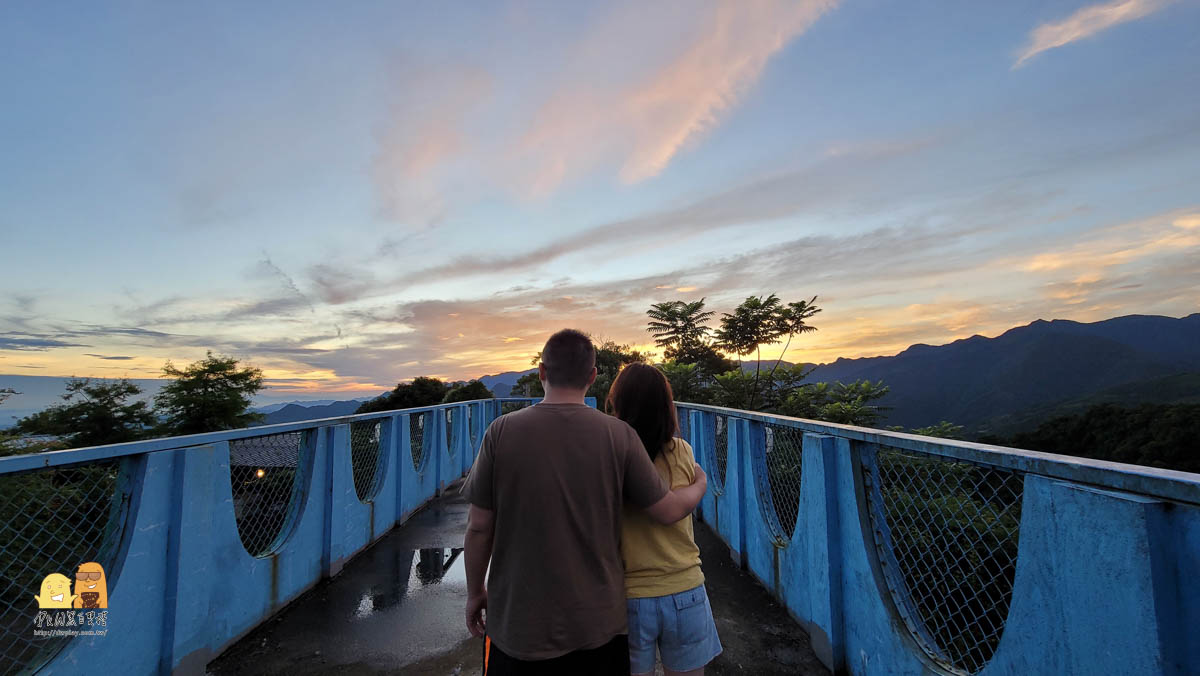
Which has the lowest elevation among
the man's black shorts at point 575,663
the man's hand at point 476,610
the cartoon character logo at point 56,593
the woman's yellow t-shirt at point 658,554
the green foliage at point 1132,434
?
the green foliage at point 1132,434

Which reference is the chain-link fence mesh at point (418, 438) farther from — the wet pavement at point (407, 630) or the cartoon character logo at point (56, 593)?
the cartoon character logo at point (56, 593)

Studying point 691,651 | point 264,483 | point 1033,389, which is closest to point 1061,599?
point 691,651

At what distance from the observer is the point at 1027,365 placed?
270 ft

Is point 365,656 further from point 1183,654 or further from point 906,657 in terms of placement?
point 1183,654

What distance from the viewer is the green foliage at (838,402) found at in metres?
13.3

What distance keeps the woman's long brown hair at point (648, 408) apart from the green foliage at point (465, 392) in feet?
92.4

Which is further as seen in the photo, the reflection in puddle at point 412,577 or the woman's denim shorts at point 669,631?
the reflection in puddle at point 412,577

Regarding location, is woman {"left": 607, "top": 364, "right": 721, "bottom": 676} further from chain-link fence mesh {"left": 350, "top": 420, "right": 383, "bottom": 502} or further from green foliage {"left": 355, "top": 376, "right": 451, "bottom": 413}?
green foliage {"left": 355, "top": 376, "right": 451, "bottom": 413}

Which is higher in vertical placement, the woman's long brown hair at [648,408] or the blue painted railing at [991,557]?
the woman's long brown hair at [648,408]

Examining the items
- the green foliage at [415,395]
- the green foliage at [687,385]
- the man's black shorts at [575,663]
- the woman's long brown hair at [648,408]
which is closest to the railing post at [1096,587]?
the woman's long brown hair at [648,408]

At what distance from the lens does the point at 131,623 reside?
98.8 inches

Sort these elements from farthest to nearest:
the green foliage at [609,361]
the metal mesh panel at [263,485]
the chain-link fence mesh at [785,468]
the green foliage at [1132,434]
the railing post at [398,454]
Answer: the green foliage at [609,361] → the green foliage at [1132,434] → the railing post at [398,454] → the chain-link fence mesh at [785,468] → the metal mesh panel at [263,485]

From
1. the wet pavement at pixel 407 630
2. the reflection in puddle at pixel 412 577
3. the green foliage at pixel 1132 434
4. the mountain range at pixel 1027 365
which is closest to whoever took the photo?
the wet pavement at pixel 407 630

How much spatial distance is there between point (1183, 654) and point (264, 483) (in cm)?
482
